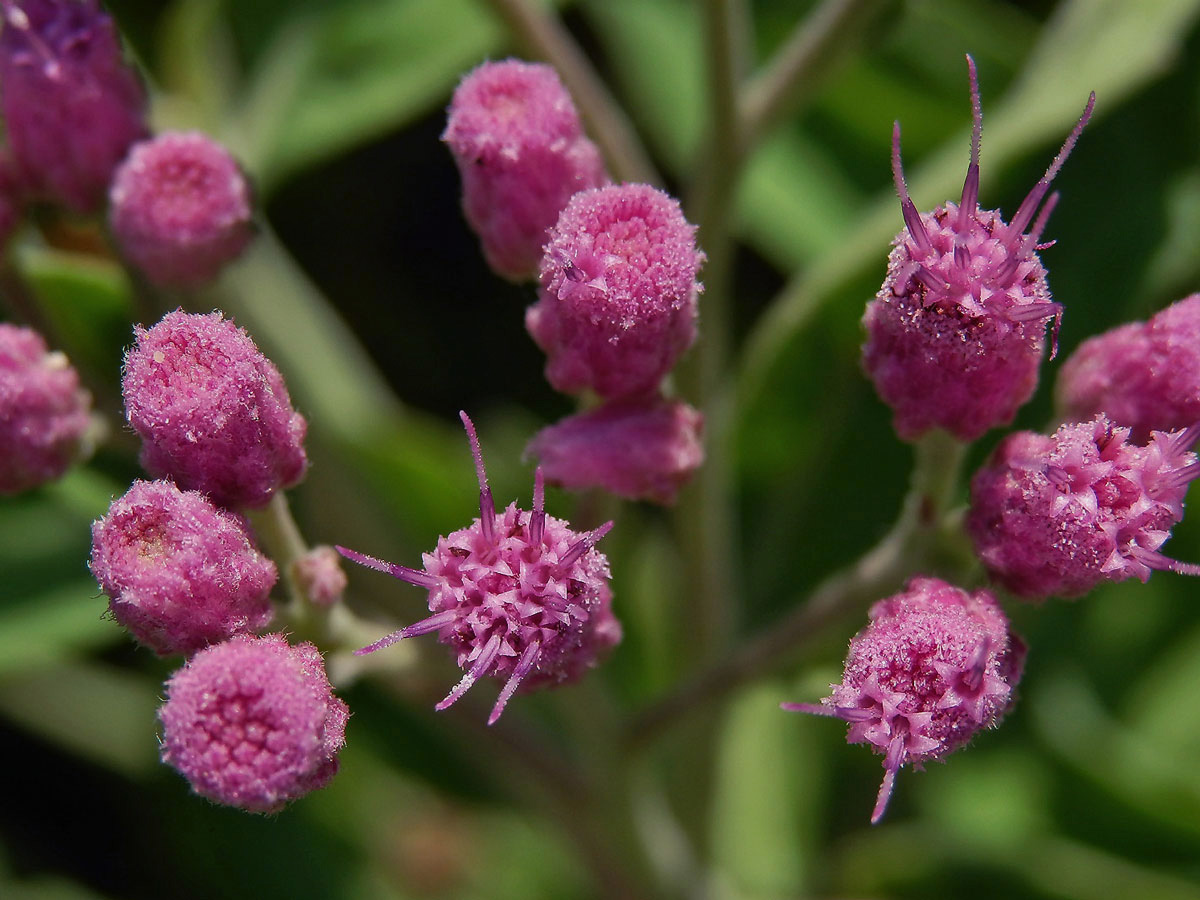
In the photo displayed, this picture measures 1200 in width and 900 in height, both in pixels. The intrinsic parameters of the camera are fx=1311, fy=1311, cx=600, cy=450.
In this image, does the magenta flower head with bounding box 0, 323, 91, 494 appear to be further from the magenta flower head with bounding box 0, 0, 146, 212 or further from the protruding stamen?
the protruding stamen

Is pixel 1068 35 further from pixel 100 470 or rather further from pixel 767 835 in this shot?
pixel 100 470

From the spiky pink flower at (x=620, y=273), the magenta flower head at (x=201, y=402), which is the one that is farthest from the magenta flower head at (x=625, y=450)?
the magenta flower head at (x=201, y=402)

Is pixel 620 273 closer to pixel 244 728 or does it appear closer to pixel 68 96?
pixel 244 728

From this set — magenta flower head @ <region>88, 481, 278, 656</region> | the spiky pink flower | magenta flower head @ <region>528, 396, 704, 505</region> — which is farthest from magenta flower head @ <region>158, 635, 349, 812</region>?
the spiky pink flower

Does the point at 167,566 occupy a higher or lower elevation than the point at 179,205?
lower

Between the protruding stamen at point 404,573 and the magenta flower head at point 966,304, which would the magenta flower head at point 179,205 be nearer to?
Answer: the protruding stamen at point 404,573

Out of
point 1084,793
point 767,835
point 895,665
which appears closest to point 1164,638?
point 1084,793

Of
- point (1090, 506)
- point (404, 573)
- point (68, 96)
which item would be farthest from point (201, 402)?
point (1090, 506)
